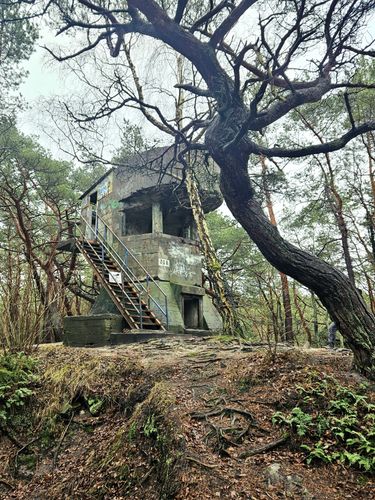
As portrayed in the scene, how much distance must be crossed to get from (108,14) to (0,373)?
16.8 ft

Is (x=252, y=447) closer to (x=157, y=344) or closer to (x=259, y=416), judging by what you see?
(x=259, y=416)

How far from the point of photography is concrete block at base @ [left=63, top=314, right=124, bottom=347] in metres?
7.95

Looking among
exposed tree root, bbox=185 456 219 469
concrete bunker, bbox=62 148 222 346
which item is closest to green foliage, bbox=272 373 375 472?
exposed tree root, bbox=185 456 219 469

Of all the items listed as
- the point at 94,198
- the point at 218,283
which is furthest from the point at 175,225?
the point at 218,283

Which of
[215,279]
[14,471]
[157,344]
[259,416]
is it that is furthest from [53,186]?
[259,416]

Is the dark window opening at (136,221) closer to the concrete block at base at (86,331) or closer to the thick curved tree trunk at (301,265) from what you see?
the concrete block at base at (86,331)

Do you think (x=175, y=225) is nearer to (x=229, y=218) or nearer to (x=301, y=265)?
(x=229, y=218)

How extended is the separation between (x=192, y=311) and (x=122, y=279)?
2.95 m

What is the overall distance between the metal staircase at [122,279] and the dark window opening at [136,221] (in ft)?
2.18

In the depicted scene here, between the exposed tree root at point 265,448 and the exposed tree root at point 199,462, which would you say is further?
the exposed tree root at point 265,448

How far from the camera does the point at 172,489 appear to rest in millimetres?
2678

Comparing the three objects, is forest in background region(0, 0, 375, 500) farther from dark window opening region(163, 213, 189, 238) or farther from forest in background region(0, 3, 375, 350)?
dark window opening region(163, 213, 189, 238)

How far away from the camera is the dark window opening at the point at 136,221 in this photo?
13.0 metres

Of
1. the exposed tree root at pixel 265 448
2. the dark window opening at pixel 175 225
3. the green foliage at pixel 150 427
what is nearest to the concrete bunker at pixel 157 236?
the dark window opening at pixel 175 225
